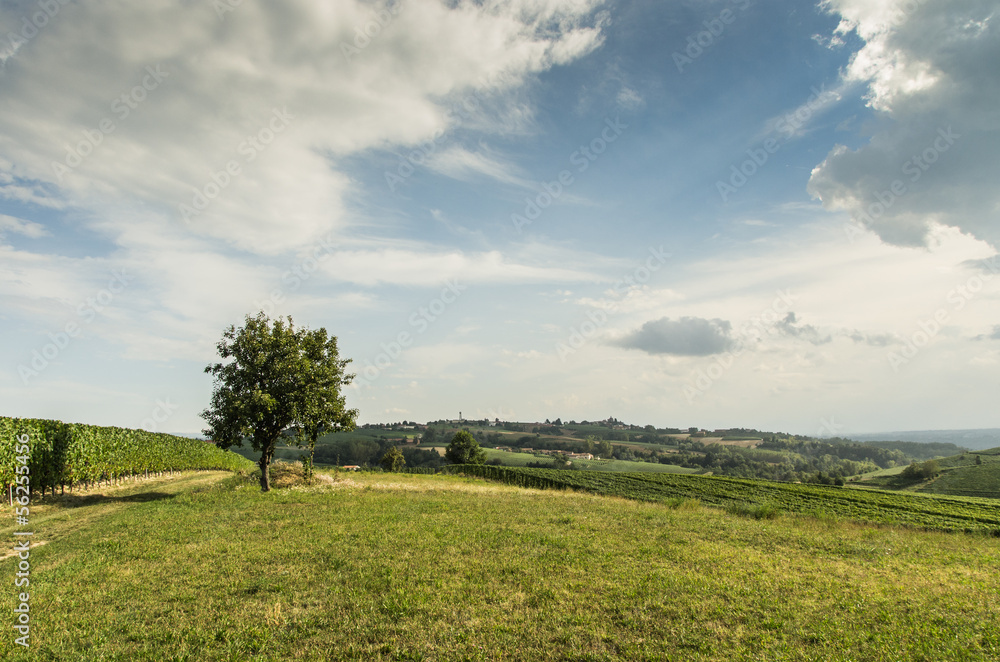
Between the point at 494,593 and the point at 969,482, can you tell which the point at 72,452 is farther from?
the point at 969,482

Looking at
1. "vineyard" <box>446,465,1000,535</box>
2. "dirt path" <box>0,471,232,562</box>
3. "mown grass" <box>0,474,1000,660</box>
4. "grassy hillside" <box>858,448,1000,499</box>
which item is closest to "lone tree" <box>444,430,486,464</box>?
"vineyard" <box>446,465,1000,535</box>

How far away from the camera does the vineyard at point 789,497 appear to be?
30.7 meters

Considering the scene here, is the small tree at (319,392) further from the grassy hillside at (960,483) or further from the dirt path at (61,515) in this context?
the grassy hillside at (960,483)

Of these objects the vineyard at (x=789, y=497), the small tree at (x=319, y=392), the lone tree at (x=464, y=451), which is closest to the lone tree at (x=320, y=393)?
the small tree at (x=319, y=392)

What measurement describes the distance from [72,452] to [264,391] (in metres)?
16.6

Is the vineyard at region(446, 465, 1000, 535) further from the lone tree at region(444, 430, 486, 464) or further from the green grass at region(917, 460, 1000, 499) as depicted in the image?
the lone tree at region(444, 430, 486, 464)

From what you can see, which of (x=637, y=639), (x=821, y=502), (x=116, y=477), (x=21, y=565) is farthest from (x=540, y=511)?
(x=116, y=477)

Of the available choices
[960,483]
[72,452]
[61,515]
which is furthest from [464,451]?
[61,515]

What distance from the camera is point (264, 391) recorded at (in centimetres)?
3097

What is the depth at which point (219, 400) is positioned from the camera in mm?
31141

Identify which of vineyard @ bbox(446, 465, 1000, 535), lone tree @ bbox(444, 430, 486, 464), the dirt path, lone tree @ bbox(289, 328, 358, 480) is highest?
lone tree @ bbox(289, 328, 358, 480)

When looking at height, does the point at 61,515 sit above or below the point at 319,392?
below

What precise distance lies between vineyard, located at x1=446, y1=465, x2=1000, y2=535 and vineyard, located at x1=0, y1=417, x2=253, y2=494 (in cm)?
3927

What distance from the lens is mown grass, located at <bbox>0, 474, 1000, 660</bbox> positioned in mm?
8664
